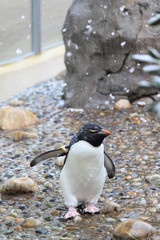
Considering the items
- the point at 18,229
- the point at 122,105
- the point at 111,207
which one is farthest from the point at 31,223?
the point at 122,105

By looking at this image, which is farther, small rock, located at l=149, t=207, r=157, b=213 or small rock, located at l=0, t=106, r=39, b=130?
small rock, located at l=0, t=106, r=39, b=130

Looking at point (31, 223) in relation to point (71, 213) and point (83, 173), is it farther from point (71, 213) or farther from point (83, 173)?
point (83, 173)

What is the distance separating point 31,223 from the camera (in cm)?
257

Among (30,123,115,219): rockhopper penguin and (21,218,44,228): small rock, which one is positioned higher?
(30,123,115,219): rockhopper penguin

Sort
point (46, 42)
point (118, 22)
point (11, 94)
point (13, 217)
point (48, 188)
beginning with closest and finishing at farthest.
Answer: point (13, 217) → point (48, 188) → point (118, 22) → point (11, 94) → point (46, 42)

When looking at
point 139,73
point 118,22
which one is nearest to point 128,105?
point 139,73

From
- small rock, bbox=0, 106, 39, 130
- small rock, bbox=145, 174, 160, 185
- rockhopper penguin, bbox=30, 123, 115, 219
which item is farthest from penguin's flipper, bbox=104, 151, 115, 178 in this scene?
small rock, bbox=0, 106, 39, 130

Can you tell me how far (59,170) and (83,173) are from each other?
37.0 inches

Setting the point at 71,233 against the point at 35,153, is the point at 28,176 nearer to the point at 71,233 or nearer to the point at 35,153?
the point at 35,153

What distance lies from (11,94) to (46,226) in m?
3.76

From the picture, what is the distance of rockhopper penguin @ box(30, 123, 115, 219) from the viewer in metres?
2.48

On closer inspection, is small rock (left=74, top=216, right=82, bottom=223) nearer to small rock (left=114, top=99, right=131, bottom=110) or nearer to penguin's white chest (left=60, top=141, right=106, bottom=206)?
penguin's white chest (left=60, top=141, right=106, bottom=206)

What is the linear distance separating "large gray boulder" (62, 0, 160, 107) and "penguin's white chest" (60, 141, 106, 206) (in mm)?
2527

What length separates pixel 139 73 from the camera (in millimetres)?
5129
